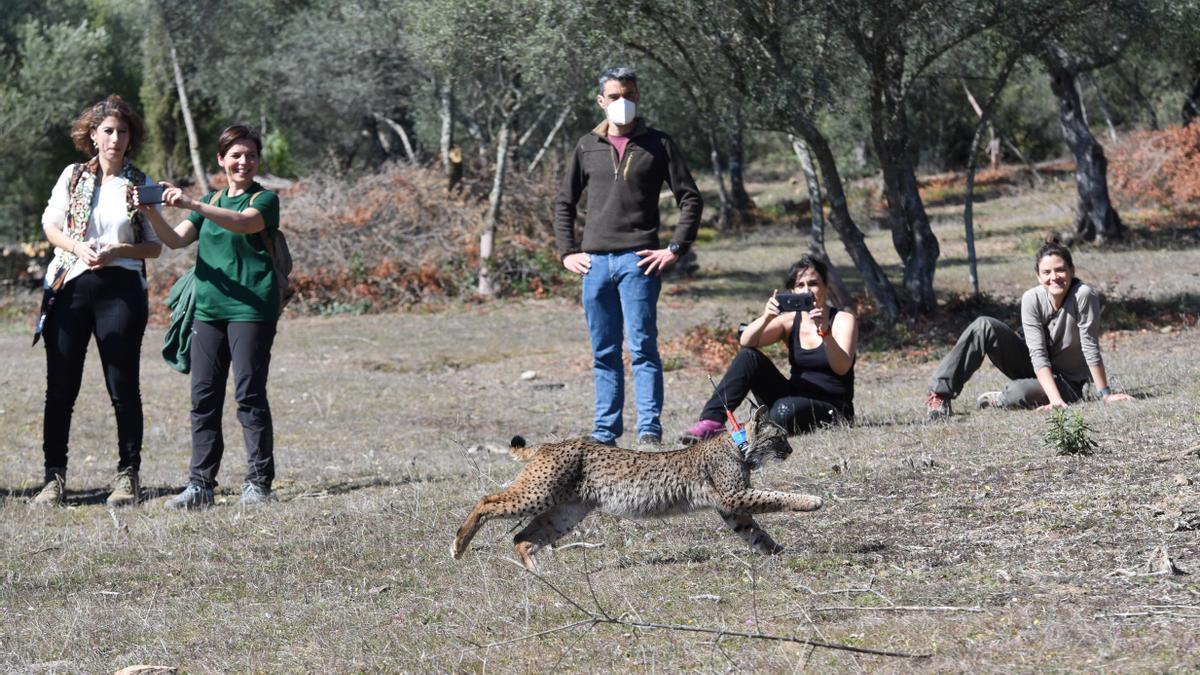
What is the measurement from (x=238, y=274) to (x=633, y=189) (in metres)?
2.37

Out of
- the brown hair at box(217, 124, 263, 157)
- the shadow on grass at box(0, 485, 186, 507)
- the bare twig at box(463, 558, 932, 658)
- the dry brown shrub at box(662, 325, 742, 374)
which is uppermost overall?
the brown hair at box(217, 124, 263, 157)

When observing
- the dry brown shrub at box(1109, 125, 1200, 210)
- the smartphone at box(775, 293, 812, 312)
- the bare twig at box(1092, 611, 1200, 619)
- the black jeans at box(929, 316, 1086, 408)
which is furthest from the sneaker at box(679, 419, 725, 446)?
the dry brown shrub at box(1109, 125, 1200, 210)

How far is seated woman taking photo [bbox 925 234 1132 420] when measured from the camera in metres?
9.30

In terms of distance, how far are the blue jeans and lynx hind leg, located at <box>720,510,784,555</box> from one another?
9.09 feet

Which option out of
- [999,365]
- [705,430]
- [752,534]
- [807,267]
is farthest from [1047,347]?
[752,534]

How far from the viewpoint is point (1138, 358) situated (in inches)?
554

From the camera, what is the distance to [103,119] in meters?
8.27

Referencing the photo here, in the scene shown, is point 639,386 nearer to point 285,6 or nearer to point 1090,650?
point 1090,650

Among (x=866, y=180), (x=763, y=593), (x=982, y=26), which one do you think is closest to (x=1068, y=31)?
(x=982, y=26)

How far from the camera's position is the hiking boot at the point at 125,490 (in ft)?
28.3

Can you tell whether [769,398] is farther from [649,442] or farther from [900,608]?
[900,608]

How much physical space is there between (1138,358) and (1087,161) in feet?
45.5

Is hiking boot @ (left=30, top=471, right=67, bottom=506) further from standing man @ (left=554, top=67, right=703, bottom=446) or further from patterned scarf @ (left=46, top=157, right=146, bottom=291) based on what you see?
standing man @ (left=554, top=67, right=703, bottom=446)

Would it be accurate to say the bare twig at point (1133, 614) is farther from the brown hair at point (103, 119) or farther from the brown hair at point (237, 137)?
the brown hair at point (103, 119)
